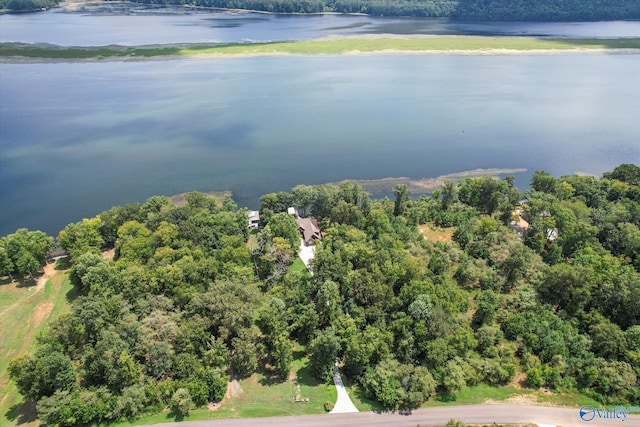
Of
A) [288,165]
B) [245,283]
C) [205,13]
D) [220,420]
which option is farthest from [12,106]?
[205,13]

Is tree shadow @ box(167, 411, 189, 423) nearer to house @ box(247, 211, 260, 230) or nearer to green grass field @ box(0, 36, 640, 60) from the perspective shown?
house @ box(247, 211, 260, 230)

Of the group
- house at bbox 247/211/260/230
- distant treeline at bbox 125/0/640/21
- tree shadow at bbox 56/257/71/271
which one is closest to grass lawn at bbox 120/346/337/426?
house at bbox 247/211/260/230

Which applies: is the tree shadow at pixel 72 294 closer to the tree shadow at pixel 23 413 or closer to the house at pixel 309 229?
the tree shadow at pixel 23 413

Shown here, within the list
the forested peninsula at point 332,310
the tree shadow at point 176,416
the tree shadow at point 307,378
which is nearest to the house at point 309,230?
the forested peninsula at point 332,310

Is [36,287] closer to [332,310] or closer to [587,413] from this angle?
[332,310]

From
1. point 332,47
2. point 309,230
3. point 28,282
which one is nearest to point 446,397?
point 309,230

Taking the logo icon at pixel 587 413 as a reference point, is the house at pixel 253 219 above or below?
above

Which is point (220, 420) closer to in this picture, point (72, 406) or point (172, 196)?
point (72, 406)
